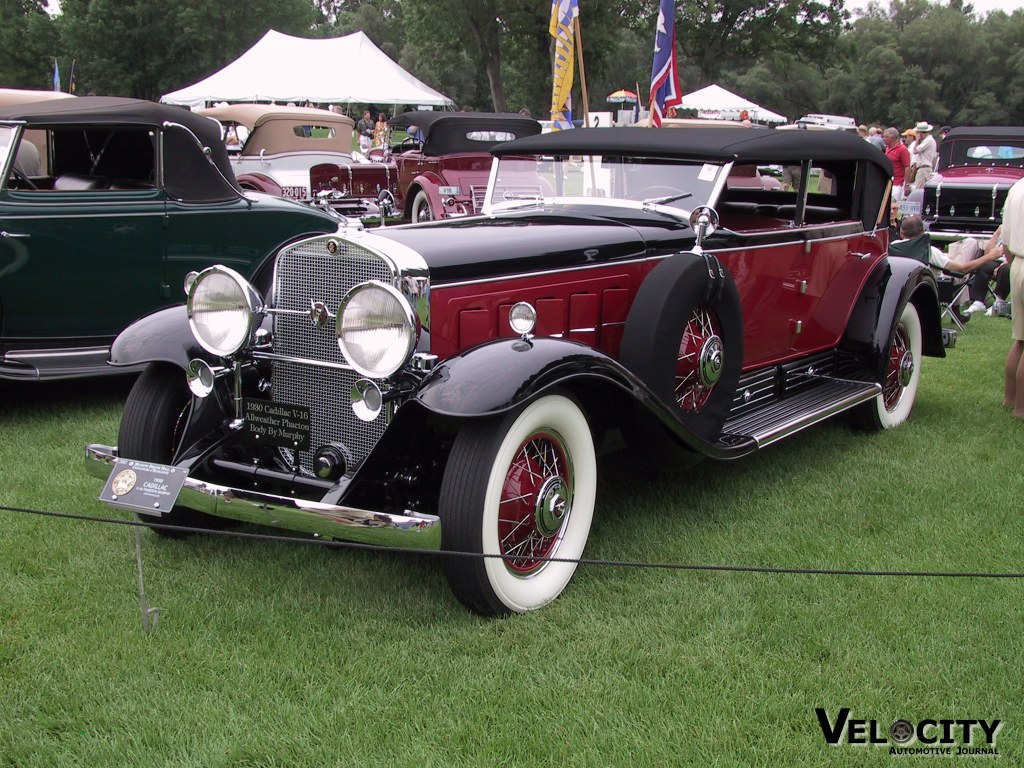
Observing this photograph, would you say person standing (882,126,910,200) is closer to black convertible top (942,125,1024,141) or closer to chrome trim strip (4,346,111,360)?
black convertible top (942,125,1024,141)

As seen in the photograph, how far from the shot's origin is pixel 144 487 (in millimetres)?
3203

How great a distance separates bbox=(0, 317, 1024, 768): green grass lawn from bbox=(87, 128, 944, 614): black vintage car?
1.07ft

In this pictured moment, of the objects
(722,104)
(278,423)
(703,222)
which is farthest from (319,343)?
(722,104)

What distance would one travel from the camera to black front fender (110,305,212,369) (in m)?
3.85

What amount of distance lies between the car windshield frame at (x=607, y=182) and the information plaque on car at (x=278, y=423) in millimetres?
1828

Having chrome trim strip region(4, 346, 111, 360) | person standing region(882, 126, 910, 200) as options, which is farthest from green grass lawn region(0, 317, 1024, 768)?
person standing region(882, 126, 910, 200)

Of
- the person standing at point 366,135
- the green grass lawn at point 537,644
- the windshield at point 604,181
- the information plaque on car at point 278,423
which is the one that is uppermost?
the person standing at point 366,135

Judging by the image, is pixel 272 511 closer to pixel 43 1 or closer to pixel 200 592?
pixel 200 592

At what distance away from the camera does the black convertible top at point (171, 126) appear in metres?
6.05

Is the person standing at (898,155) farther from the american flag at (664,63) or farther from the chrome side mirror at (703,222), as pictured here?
the chrome side mirror at (703,222)

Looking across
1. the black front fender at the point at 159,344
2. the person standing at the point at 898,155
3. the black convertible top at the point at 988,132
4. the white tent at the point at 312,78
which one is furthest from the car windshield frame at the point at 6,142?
the white tent at the point at 312,78

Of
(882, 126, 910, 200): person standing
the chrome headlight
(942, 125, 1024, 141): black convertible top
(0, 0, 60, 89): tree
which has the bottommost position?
the chrome headlight

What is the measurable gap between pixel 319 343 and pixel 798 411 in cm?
260

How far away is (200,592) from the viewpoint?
11.6 feet
